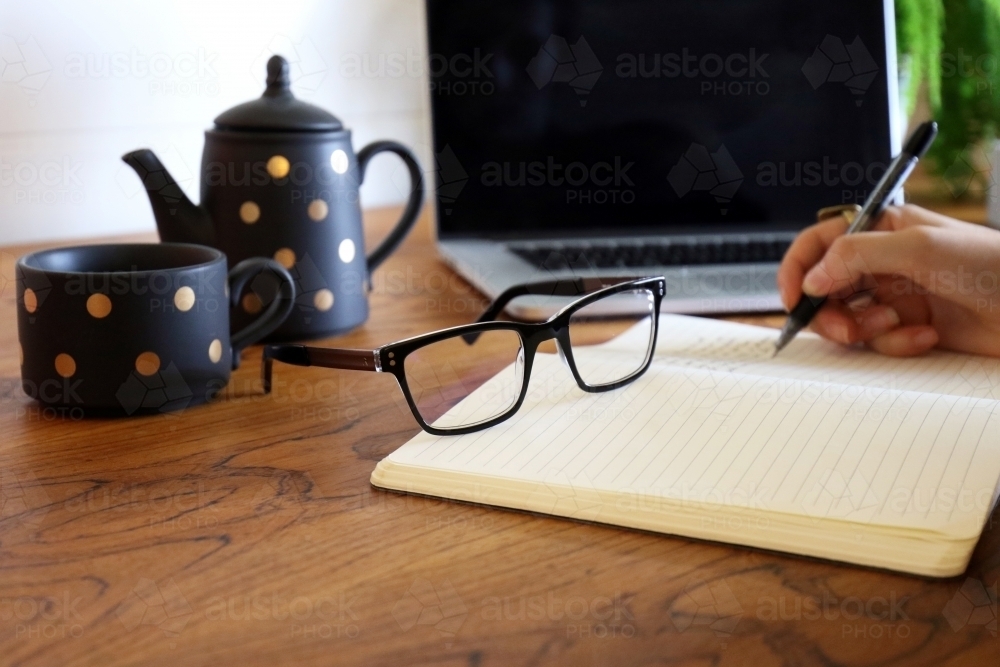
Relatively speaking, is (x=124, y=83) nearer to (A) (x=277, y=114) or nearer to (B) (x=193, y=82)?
(B) (x=193, y=82)

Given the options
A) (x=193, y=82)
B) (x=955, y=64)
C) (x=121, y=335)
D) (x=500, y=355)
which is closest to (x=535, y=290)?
(x=500, y=355)

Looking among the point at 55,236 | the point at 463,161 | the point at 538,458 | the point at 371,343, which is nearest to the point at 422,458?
the point at 538,458

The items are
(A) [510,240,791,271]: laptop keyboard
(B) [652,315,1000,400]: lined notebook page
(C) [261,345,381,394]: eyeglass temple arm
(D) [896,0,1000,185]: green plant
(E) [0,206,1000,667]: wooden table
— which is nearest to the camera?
(E) [0,206,1000,667]: wooden table

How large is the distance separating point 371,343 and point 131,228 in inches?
25.7

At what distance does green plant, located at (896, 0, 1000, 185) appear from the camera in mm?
1346

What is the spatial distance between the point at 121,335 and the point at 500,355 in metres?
0.30

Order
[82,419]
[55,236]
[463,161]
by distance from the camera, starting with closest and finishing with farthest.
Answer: [82,419] → [463,161] → [55,236]

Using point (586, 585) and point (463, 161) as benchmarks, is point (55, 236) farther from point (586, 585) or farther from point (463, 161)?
point (586, 585)

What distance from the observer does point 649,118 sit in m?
1.10

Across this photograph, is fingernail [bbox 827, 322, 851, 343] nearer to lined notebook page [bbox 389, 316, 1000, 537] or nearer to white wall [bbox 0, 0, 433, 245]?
lined notebook page [bbox 389, 316, 1000, 537]

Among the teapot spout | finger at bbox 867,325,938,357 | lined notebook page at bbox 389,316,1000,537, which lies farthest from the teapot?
finger at bbox 867,325,938,357

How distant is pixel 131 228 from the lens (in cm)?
132

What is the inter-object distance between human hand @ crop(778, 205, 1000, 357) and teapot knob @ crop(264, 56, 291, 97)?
0.45m

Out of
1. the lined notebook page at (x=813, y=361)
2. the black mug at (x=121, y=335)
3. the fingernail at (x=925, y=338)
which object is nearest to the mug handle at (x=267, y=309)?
the black mug at (x=121, y=335)
